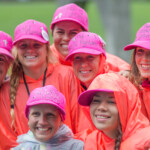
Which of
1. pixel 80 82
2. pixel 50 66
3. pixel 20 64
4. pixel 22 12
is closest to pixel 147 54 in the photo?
pixel 80 82

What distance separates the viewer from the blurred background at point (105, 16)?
395 inches

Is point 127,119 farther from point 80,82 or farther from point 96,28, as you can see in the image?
point 96,28

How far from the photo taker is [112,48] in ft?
34.8

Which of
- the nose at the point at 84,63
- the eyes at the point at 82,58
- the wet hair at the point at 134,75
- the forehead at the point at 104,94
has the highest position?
the eyes at the point at 82,58

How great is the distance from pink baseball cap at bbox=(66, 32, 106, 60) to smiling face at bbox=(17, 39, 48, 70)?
1.06 feet

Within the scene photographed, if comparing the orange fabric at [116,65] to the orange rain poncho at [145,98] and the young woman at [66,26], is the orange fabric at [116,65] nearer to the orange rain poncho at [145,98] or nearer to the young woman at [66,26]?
the young woman at [66,26]

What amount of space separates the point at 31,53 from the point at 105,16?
5989mm

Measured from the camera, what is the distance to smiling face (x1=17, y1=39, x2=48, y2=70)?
442cm

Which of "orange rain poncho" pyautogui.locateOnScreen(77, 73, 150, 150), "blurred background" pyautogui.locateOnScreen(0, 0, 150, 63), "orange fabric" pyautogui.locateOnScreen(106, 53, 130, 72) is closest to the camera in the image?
"orange rain poncho" pyautogui.locateOnScreen(77, 73, 150, 150)

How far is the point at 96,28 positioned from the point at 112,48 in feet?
32.2

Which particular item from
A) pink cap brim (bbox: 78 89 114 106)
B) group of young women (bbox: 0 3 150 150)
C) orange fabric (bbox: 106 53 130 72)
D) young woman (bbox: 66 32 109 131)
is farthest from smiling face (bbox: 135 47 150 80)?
pink cap brim (bbox: 78 89 114 106)

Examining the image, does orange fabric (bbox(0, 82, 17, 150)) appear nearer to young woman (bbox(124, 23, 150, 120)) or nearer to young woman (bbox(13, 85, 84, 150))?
young woman (bbox(13, 85, 84, 150))

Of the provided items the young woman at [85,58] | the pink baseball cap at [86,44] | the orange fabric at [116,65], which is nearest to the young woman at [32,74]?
the young woman at [85,58]

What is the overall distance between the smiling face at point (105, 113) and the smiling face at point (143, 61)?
89 centimetres
